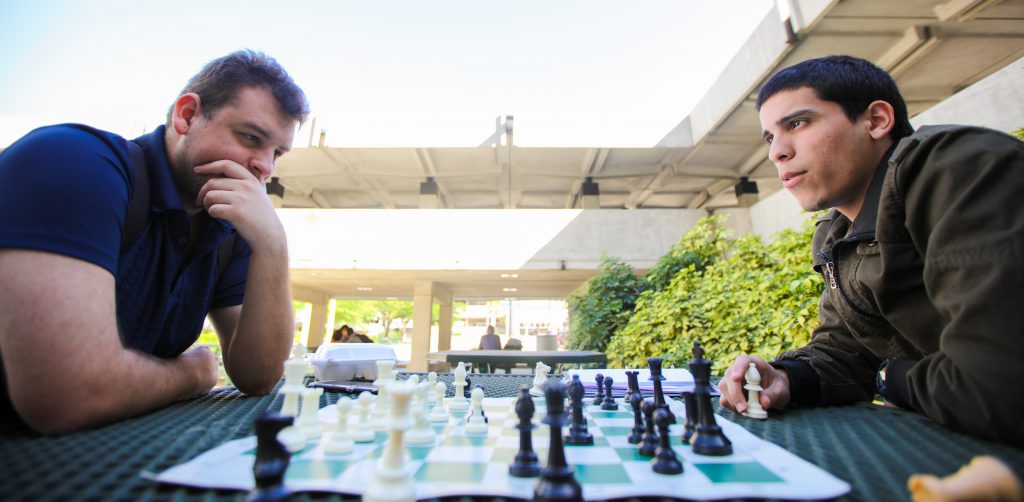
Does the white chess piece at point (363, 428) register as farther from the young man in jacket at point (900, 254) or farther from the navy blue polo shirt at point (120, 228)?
the young man in jacket at point (900, 254)

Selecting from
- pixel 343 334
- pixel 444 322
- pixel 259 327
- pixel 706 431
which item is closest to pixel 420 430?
pixel 706 431

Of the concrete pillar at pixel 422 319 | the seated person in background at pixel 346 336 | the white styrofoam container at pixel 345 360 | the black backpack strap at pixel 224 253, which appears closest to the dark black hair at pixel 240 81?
the black backpack strap at pixel 224 253

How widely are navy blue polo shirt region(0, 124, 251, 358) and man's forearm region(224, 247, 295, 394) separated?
7.6 inches

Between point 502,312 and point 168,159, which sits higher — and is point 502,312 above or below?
above

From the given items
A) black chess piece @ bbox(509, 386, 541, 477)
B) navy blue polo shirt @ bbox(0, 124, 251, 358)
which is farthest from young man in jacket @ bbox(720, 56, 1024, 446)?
navy blue polo shirt @ bbox(0, 124, 251, 358)

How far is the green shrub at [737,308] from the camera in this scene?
2.79 m

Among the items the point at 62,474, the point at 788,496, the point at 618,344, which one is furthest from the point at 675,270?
the point at 62,474

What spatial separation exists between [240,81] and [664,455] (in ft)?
5.11

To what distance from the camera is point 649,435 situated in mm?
784

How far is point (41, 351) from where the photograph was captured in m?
0.75

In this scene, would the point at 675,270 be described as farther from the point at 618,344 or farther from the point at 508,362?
the point at 508,362

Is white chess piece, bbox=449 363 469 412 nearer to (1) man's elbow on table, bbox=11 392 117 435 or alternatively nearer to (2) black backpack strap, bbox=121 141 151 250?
(1) man's elbow on table, bbox=11 392 117 435

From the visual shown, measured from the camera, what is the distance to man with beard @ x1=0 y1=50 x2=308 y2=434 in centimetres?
76

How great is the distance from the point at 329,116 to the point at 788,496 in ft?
30.7
